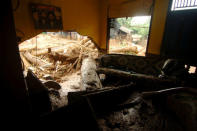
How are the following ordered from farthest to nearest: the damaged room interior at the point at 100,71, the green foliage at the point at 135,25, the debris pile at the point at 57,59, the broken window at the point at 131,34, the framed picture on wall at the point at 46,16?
→ the green foliage at the point at 135,25
the broken window at the point at 131,34
the debris pile at the point at 57,59
the framed picture on wall at the point at 46,16
the damaged room interior at the point at 100,71

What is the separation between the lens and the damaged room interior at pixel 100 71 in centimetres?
112

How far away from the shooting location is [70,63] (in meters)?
5.89

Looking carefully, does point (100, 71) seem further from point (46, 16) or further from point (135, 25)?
point (135, 25)

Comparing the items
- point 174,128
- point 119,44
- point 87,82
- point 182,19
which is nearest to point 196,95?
point 174,128

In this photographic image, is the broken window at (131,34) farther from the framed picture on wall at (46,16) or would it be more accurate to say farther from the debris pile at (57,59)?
the framed picture on wall at (46,16)

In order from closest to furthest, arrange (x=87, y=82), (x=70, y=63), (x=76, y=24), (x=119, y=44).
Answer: (x=87, y=82) → (x=76, y=24) → (x=70, y=63) → (x=119, y=44)

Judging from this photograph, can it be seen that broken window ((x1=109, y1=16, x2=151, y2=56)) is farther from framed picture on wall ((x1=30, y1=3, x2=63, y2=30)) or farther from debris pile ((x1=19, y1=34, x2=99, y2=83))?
framed picture on wall ((x1=30, y1=3, x2=63, y2=30))

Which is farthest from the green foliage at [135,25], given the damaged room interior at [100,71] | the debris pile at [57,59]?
the damaged room interior at [100,71]

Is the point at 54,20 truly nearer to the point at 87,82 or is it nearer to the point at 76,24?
the point at 76,24

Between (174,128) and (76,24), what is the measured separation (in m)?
4.53

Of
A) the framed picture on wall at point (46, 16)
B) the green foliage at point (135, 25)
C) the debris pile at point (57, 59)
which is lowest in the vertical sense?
the debris pile at point (57, 59)

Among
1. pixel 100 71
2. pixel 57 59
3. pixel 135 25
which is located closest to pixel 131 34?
Result: pixel 135 25

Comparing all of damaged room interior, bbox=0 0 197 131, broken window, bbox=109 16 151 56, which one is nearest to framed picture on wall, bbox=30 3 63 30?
damaged room interior, bbox=0 0 197 131

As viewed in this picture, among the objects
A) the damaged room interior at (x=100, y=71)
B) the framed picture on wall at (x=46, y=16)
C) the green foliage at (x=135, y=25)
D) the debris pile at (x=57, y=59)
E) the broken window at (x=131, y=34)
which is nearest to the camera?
the damaged room interior at (x=100, y=71)
